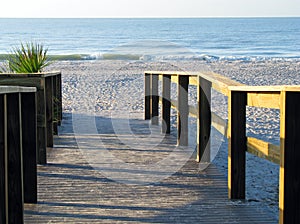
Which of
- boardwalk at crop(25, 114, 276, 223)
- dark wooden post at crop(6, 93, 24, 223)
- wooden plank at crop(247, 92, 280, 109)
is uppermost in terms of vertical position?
wooden plank at crop(247, 92, 280, 109)

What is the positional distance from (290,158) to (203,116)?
2747 mm

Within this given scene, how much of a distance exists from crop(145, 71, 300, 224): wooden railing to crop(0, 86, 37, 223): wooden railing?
1730 mm

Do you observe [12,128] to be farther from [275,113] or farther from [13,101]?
[275,113]

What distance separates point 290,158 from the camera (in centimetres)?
386

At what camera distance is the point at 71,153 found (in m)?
7.31

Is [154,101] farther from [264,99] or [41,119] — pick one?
[264,99]

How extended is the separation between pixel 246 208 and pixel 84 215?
4.36 ft

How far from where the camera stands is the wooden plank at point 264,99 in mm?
4105

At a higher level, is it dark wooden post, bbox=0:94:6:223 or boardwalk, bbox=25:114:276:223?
dark wooden post, bbox=0:94:6:223

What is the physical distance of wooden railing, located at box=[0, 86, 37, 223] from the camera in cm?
359

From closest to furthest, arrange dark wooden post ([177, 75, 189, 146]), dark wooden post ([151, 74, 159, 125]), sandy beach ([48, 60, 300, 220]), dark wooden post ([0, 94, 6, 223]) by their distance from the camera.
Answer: dark wooden post ([0, 94, 6, 223]) → sandy beach ([48, 60, 300, 220]) → dark wooden post ([177, 75, 189, 146]) → dark wooden post ([151, 74, 159, 125])

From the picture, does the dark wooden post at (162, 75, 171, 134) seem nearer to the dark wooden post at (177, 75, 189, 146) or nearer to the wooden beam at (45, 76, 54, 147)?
the dark wooden post at (177, 75, 189, 146)

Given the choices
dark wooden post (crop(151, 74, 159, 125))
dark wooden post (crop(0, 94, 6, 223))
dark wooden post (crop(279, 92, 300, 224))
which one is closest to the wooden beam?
dark wooden post (crop(151, 74, 159, 125))

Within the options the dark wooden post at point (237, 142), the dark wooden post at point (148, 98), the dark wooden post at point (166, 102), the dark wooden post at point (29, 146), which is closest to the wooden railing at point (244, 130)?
the dark wooden post at point (237, 142)
